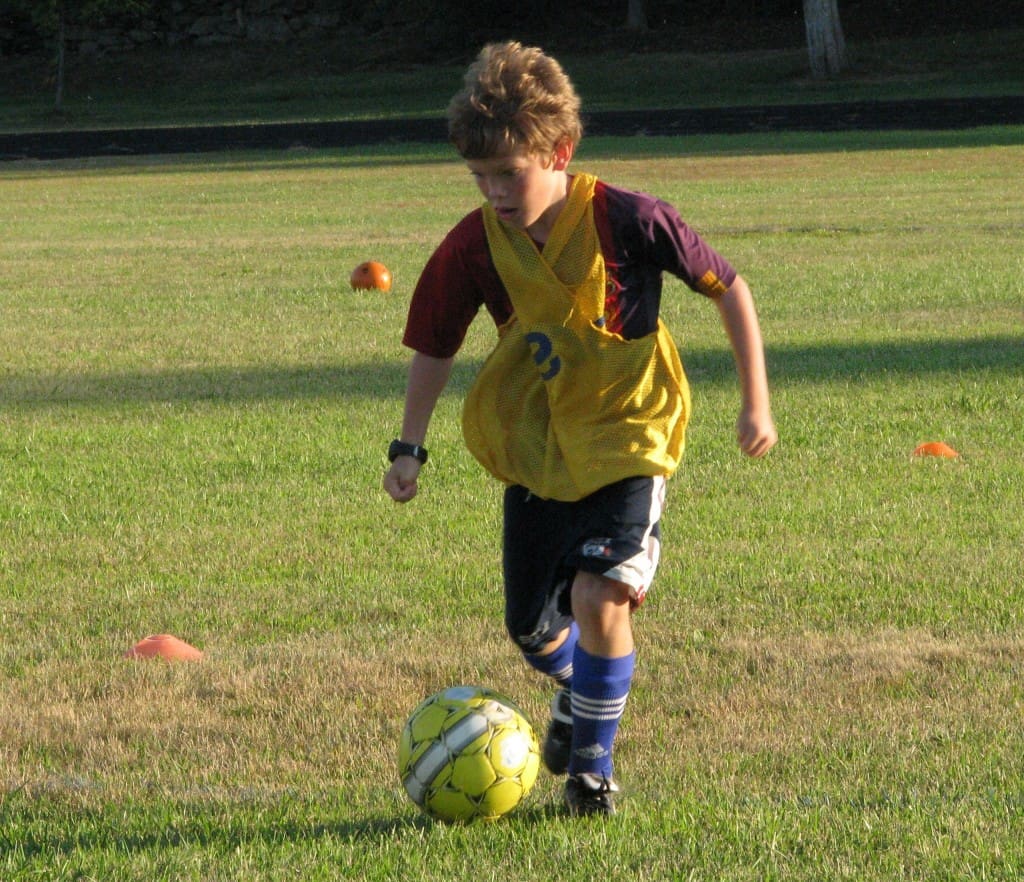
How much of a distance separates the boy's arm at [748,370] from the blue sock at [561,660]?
724 millimetres

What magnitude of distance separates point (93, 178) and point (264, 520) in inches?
924

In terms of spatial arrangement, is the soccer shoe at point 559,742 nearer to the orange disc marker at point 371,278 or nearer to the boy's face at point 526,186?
the boy's face at point 526,186

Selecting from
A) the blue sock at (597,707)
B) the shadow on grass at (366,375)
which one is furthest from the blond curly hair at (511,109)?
the shadow on grass at (366,375)

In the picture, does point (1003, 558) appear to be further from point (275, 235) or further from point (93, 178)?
point (93, 178)

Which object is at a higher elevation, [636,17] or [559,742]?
[559,742]

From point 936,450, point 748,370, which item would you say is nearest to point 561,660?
point 748,370

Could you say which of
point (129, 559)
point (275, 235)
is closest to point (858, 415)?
point (129, 559)

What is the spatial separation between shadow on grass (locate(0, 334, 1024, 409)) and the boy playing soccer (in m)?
5.44

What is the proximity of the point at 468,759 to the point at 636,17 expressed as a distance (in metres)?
52.2

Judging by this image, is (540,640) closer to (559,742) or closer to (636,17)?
(559,742)

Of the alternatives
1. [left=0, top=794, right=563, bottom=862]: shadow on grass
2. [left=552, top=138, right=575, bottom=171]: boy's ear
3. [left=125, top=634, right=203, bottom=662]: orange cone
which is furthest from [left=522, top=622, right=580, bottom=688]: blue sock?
[left=125, top=634, right=203, bottom=662]: orange cone

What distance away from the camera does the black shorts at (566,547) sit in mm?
3811

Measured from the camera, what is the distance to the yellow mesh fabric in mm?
3854

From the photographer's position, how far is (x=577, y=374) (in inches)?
154
